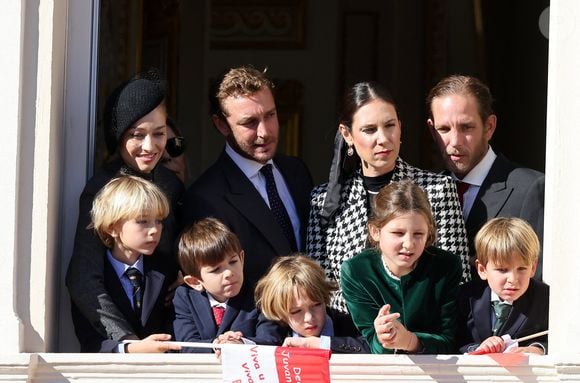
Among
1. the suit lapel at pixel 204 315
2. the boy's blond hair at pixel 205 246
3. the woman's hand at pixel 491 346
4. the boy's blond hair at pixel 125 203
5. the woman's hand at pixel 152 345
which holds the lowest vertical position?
the woman's hand at pixel 152 345

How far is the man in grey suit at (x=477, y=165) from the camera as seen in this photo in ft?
18.6

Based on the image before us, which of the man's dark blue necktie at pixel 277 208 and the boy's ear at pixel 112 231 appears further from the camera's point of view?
the man's dark blue necktie at pixel 277 208

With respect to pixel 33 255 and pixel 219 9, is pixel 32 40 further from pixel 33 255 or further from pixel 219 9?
pixel 219 9

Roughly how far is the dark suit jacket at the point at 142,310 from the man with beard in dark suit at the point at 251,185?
30 centimetres

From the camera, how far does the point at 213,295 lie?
543 cm

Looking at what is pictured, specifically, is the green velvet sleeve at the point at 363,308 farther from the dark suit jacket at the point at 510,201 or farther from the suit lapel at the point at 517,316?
the dark suit jacket at the point at 510,201

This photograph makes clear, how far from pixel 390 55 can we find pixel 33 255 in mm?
5600

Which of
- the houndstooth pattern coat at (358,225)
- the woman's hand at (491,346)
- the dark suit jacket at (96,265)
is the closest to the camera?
the woman's hand at (491,346)

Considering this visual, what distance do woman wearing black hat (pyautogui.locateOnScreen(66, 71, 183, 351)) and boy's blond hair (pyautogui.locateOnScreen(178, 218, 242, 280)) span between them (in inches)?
5.6

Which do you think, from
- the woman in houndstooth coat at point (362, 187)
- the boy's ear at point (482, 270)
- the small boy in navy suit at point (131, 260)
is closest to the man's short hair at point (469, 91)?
the woman in houndstooth coat at point (362, 187)

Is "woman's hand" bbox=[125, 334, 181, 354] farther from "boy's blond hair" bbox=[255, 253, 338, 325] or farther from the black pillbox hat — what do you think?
the black pillbox hat

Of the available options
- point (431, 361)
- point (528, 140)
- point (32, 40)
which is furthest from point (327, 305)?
point (528, 140)

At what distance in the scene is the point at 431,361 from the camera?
5266 millimetres

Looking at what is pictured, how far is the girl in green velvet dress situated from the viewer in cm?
530
